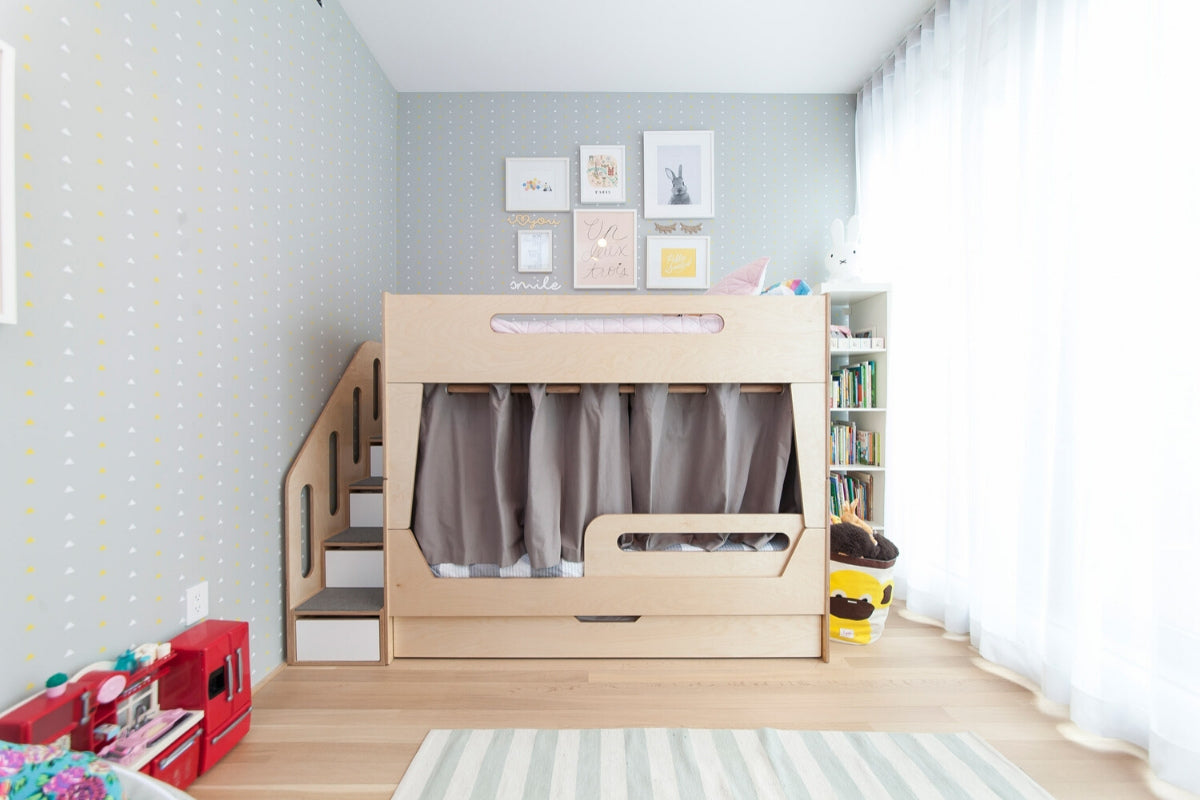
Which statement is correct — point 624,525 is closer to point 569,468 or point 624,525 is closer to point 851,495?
point 569,468

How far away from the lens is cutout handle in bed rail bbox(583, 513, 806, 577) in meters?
1.84

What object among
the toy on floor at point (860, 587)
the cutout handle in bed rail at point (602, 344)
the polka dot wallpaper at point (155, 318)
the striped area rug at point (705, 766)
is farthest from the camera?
the toy on floor at point (860, 587)

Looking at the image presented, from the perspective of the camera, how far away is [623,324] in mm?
1810

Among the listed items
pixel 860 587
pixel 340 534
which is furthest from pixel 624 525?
pixel 340 534

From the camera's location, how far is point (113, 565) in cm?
121

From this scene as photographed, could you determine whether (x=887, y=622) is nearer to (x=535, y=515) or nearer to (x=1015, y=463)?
(x=1015, y=463)

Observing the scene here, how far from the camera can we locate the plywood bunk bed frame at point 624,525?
177 centimetres

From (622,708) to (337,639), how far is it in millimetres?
979

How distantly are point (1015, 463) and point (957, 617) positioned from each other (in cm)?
64

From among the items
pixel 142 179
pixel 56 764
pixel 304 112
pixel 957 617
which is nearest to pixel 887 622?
pixel 957 617

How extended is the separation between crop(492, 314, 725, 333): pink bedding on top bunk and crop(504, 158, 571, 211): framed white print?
1292 mm

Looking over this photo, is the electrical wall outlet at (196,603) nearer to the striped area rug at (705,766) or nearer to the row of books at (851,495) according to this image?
the striped area rug at (705,766)

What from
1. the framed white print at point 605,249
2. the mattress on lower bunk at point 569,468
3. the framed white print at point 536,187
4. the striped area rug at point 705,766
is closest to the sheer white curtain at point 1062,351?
the striped area rug at point 705,766

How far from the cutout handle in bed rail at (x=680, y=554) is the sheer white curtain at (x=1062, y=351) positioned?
69 centimetres
